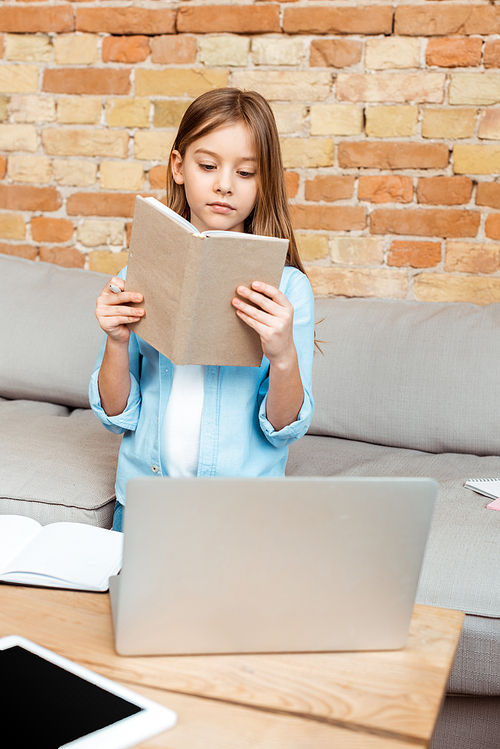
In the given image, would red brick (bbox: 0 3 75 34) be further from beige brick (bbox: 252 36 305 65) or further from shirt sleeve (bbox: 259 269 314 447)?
shirt sleeve (bbox: 259 269 314 447)

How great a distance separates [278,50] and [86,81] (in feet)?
2.11

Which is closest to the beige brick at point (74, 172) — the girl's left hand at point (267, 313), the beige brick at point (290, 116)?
the beige brick at point (290, 116)

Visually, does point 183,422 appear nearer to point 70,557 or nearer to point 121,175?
point 70,557

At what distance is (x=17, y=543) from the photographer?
90 centimetres

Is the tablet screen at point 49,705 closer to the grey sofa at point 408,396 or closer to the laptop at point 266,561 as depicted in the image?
the laptop at point 266,561

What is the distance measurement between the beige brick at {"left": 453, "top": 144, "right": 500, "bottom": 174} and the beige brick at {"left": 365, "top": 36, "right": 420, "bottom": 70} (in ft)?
0.91

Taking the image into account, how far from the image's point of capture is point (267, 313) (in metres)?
0.97

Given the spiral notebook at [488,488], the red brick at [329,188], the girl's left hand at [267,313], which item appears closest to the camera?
the girl's left hand at [267,313]

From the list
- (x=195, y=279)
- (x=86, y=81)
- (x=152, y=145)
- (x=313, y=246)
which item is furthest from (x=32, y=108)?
(x=195, y=279)

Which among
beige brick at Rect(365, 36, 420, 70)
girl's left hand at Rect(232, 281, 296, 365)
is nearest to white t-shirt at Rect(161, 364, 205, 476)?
girl's left hand at Rect(232, 281, 296, 365)

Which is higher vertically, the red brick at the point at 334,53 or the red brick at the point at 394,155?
the red brick at the point at 334,53

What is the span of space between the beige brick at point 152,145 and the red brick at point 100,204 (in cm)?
13

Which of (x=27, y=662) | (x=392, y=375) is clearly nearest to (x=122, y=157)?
(x=392, y=375)

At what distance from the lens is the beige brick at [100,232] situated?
7.63 ft
